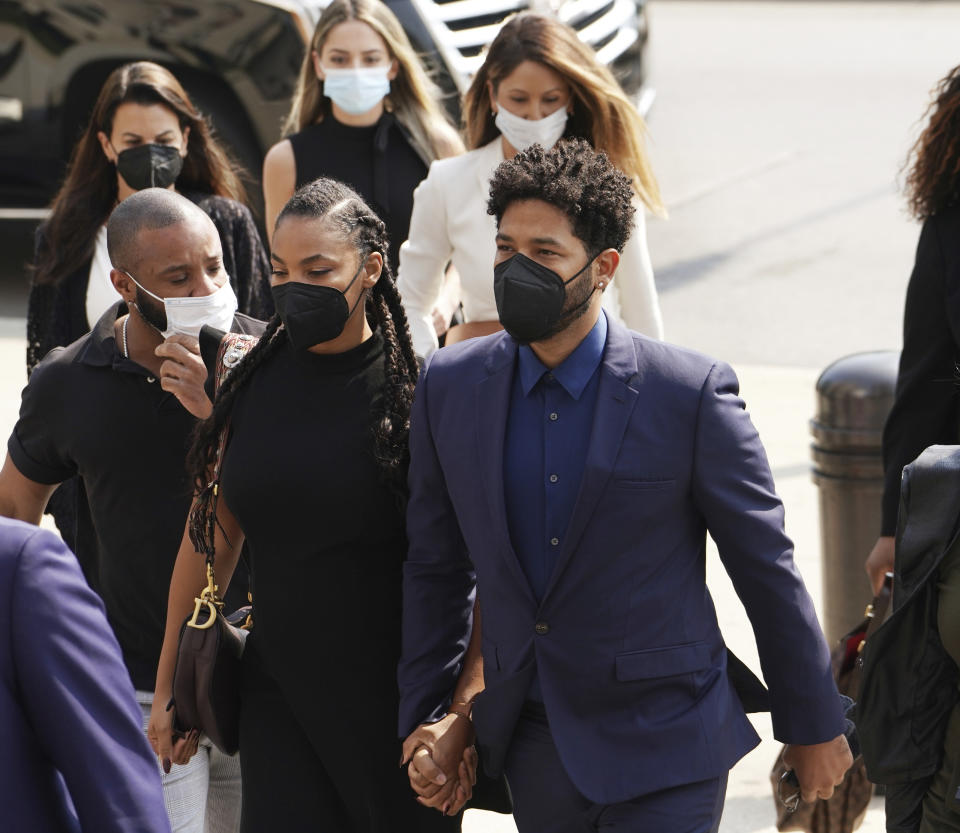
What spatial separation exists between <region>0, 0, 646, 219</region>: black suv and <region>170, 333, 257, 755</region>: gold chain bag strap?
554 cm

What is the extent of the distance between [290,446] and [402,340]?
374mm

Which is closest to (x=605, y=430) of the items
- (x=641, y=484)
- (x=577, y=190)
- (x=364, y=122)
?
(x=641, y=484)

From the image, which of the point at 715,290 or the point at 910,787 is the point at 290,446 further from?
the point at 715,290

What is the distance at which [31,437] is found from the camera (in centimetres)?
389

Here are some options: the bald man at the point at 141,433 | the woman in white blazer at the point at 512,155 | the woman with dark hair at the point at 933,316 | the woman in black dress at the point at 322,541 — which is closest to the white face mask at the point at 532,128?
the woman in white blazer at the point at 512,155

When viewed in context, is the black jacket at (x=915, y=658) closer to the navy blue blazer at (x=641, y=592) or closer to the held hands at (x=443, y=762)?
the navy blue blazer at (x=641, y=592)

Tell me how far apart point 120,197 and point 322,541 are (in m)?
2.12

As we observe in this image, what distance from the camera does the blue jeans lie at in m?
3.83

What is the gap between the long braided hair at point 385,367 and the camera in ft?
11.4

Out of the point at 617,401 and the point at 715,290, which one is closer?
the point at 617,401

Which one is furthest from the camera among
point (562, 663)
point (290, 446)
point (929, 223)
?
point (929, 223)

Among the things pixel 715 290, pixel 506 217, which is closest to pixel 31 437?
pixel 506 217

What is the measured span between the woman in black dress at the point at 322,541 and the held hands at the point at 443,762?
194mm

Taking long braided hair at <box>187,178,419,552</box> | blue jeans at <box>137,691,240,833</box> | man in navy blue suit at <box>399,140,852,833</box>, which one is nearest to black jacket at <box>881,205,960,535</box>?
man in navy blue suit at <box>399,140,852,833</box>
